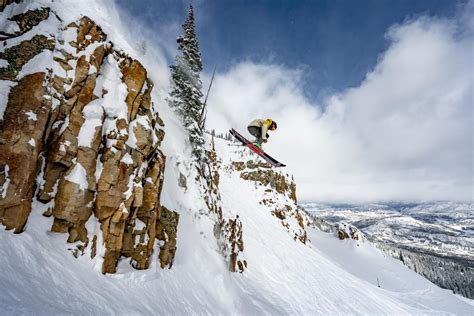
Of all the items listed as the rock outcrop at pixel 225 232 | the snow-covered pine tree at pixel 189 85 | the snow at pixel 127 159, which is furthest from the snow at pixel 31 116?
the rock outcrop at pixel 225 232

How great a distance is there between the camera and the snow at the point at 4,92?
764 centimetres

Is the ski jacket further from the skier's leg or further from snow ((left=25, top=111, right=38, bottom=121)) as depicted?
snow ((left=25, top=111, right=38, bottom=121))

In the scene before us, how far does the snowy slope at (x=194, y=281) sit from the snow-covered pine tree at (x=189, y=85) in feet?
13.9

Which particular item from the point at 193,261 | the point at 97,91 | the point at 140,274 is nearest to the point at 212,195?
the point at 193,261

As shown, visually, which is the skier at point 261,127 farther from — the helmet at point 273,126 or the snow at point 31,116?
the snow at point 31,116

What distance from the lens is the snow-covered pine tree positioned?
1885 centimetres

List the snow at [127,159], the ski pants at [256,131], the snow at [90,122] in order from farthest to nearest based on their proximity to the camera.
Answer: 1. the ski pants at [256,131]
2. the snow at [127,159]
3. the snow at [90,122]

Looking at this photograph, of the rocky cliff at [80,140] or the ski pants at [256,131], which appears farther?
the ski pants at [256,131]

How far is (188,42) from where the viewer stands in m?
20.9

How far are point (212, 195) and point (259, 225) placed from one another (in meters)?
13.7

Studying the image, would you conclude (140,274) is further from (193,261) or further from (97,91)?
(97,91)

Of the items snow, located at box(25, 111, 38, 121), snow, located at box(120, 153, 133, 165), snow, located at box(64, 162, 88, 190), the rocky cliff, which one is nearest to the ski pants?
the rocky cliff

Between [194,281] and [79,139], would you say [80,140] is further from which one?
[194,281]

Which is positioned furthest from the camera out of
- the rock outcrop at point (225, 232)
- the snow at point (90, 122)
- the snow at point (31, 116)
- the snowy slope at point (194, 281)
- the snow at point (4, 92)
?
the rock outcrop at point (225, 232)
